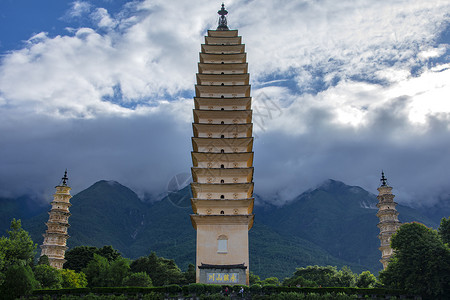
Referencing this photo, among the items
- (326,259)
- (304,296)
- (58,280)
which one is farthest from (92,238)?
(304,296)

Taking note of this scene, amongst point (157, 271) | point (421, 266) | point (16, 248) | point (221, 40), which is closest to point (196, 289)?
point (16, 248)

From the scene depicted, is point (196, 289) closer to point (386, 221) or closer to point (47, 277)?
point (47, 277)

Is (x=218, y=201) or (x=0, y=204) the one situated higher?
(x=0, y=204)

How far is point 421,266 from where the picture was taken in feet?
82.5

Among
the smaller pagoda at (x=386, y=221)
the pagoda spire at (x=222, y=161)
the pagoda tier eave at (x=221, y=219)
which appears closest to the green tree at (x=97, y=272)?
the pagoda spire at (x=222, y=161)

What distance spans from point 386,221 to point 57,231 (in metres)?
34.7

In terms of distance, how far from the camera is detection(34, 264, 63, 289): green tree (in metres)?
32.2

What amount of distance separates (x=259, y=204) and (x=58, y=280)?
399ft

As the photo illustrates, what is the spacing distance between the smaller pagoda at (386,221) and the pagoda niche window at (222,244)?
66.5ft

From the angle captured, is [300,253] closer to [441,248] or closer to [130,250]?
[130,250]

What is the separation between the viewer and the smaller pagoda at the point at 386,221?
42125mm

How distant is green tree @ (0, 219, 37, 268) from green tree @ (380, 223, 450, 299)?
24194mm

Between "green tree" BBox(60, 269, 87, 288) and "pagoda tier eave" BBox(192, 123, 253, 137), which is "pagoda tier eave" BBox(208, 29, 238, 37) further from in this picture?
"green tree" BBox(60, 269, 87, 288)

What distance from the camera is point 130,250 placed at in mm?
103312
